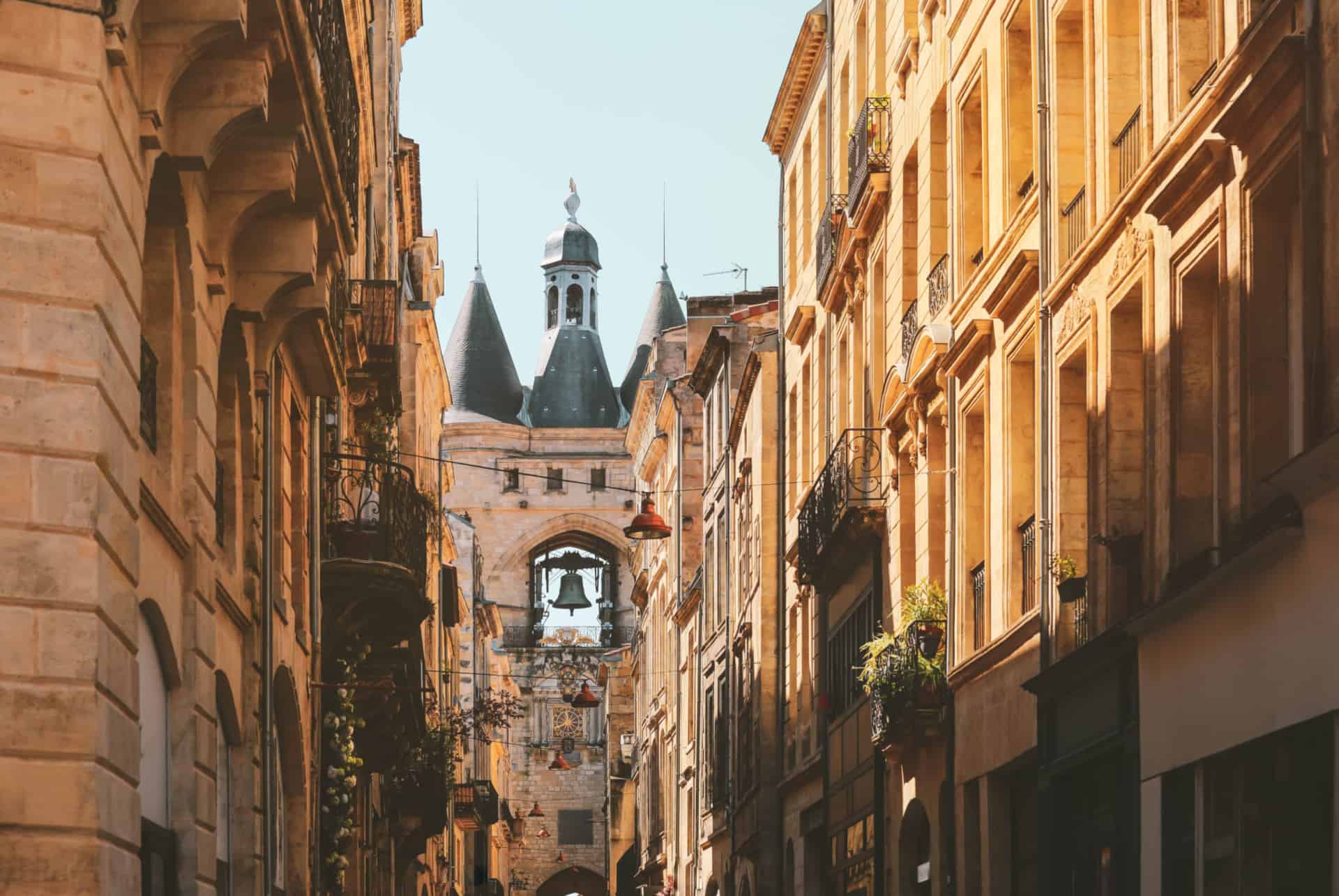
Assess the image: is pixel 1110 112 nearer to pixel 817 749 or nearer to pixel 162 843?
pixel 162 843

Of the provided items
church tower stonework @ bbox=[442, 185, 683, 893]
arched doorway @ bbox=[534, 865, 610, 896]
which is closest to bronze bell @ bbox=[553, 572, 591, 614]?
church tower stonework @ bbox=[442, 185, 683, 893]

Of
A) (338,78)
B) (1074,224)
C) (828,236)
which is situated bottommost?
(1074,224)

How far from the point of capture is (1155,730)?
1407 cm

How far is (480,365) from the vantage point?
12781 centimetres

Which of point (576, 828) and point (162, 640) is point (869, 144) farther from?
point (576, 828)

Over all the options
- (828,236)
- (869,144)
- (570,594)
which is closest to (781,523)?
(828,236)

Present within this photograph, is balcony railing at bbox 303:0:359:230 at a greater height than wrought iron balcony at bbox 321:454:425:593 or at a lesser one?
greater

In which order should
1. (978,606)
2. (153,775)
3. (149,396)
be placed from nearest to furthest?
(153,775) < (149,396) < (978,606)

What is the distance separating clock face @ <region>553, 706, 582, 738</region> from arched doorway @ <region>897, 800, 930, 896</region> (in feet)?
285

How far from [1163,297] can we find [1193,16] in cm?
177

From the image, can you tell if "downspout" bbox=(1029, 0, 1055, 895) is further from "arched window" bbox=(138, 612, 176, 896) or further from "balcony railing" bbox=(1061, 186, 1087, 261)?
"arched window" bbox=(138, 612, 176, 896)

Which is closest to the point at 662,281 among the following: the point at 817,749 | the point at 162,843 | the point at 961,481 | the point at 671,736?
the point at 671,736

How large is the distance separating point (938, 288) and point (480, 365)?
106m

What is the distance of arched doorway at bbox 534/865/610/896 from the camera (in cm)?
10994
